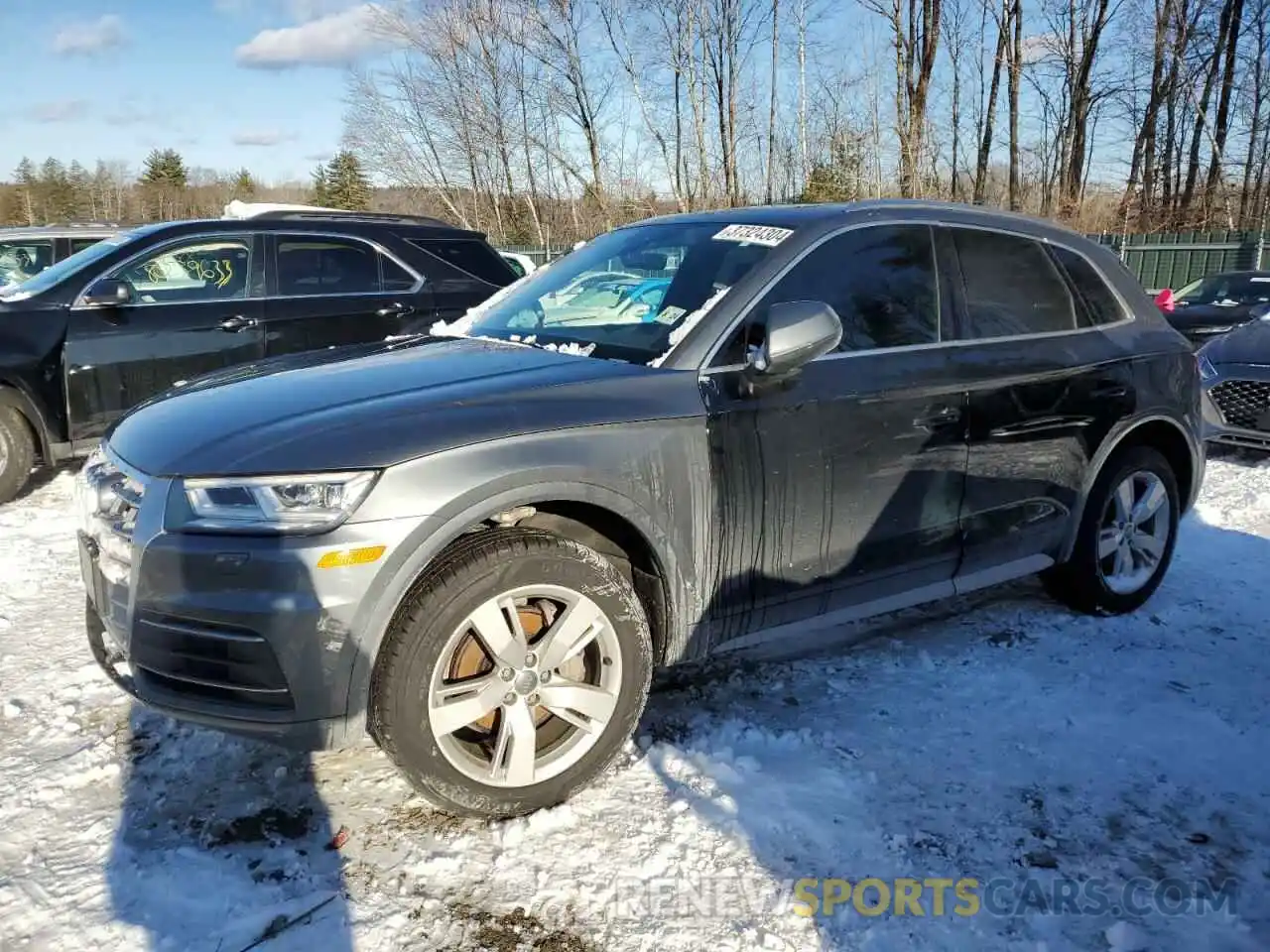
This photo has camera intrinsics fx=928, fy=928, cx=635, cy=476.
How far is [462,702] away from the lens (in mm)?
2533

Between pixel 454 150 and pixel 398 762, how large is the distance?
1077 inches

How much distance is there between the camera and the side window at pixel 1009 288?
142 inches

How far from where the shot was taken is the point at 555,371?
286 centimetres

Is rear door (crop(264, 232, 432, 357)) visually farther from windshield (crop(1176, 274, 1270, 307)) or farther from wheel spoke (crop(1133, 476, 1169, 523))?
windshield (crop(1176, 274, 1270, 307))

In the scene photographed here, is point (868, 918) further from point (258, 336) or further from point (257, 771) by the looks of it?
point (258, 336)

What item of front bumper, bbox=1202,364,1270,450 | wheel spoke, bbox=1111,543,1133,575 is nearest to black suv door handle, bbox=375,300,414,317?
wheel spoke, bbox=1111,543,1133,575

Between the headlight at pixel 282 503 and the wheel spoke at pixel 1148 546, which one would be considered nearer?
the headlight at pixel 282 503

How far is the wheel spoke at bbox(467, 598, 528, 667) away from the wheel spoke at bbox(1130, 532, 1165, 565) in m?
3.12

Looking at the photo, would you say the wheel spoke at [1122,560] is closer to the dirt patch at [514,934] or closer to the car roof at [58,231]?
the dirt patch at [514,934]

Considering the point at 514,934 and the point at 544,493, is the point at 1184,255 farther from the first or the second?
the point at 514,934

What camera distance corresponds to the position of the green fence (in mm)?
21109

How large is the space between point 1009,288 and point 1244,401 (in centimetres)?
477

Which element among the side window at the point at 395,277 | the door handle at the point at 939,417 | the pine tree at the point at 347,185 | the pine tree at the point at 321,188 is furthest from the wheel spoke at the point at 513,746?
the pine tree at the point at 321,188

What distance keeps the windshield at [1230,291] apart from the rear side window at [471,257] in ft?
32.8
